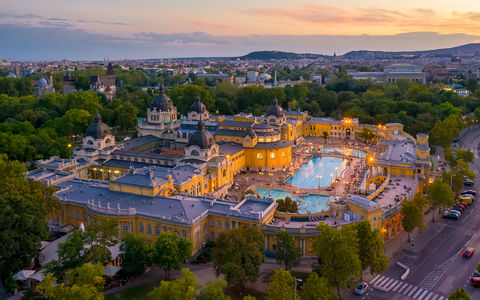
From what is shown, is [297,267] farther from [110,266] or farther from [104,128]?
[104,128]

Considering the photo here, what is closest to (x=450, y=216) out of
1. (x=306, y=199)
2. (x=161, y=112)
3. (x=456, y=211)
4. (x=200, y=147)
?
(x=456, y=211)

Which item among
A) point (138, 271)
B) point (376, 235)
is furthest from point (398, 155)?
point (138, 271)

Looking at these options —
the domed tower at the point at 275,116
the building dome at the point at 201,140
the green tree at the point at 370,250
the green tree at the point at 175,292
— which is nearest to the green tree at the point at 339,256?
the green tree at the point at 370,250

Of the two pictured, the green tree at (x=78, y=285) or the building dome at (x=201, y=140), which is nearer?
the green tree at (x=78, y=285)

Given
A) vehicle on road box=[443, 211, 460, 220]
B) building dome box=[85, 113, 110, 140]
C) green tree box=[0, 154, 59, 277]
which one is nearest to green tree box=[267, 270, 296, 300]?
green tree box=[0, 154, 59, 277]

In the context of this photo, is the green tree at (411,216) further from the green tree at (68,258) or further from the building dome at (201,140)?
the green tree at (68,258)

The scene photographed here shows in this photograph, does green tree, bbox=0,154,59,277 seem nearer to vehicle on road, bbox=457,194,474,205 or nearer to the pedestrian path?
the pedestrian path
